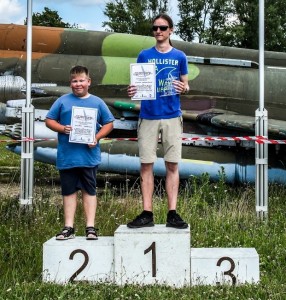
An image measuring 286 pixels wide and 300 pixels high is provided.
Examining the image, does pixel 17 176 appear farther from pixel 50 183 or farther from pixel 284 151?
pixel 284 151

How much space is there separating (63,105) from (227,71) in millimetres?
7106

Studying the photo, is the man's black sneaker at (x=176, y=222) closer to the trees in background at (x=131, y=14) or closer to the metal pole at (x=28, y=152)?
the metal pole at (x=28, y=152)

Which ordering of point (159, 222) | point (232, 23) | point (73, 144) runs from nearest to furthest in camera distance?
point (73, 144) → point (159, 222) → point (232, 23)

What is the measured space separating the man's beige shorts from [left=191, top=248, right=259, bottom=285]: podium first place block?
38.5 inches

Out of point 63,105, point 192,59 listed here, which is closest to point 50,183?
point 192,59

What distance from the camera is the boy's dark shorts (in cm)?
529

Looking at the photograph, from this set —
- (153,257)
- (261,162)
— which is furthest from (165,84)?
(261,162)

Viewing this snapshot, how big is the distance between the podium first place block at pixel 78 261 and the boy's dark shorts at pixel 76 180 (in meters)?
0.55

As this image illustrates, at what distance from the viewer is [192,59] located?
11633 millimetres

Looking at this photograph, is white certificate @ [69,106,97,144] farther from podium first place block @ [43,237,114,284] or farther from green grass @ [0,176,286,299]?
green grass @ [0,176,286,299]

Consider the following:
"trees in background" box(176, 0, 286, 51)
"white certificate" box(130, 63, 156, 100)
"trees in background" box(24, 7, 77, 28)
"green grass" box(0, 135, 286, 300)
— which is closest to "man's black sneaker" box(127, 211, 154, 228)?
"green grass" box(0, 135, 286, 300)

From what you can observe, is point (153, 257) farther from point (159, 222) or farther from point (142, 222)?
point (159, 222)

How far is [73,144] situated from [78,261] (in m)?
1.08

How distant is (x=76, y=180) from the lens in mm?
5336
